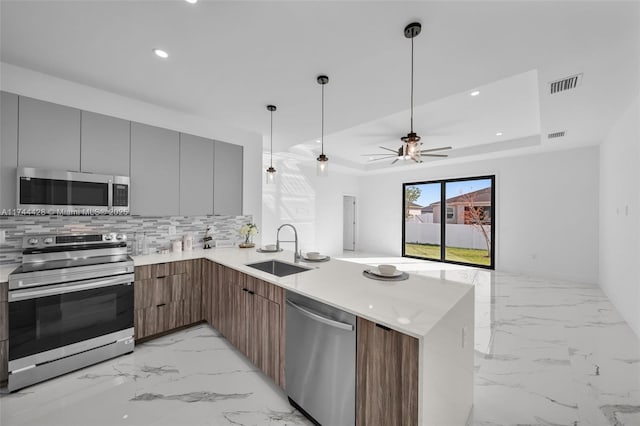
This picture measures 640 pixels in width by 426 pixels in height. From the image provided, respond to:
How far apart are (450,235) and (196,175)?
6081 mm

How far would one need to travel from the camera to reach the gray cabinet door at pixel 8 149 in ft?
6.84

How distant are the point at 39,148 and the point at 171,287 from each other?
67.1 inches

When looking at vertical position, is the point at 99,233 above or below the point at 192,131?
below

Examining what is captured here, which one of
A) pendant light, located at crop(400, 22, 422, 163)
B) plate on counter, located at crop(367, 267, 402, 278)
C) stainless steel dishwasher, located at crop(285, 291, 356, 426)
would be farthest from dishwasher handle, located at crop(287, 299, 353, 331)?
pendant light, located at crop(400, 22, 422, 163)

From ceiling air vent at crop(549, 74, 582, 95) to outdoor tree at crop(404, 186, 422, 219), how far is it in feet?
15.3

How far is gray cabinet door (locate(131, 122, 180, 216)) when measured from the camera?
9.00 ft

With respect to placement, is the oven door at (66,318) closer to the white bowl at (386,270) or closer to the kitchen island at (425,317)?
the kitchen island at (425,317)

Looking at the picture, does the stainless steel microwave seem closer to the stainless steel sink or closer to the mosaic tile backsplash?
the mosaic tile backsplash

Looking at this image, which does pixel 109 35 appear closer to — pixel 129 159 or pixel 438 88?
pixel 129 159

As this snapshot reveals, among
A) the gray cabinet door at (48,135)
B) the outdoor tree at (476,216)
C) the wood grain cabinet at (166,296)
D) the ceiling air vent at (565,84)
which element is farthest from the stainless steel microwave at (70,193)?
the outdoor tree at (476,216)

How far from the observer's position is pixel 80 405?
1.79 meters

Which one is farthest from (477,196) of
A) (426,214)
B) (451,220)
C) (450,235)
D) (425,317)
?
(425,317)

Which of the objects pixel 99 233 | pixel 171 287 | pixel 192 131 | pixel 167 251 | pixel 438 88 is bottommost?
pixel 171 287

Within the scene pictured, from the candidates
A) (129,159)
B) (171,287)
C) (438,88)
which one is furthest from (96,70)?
(438,88)
